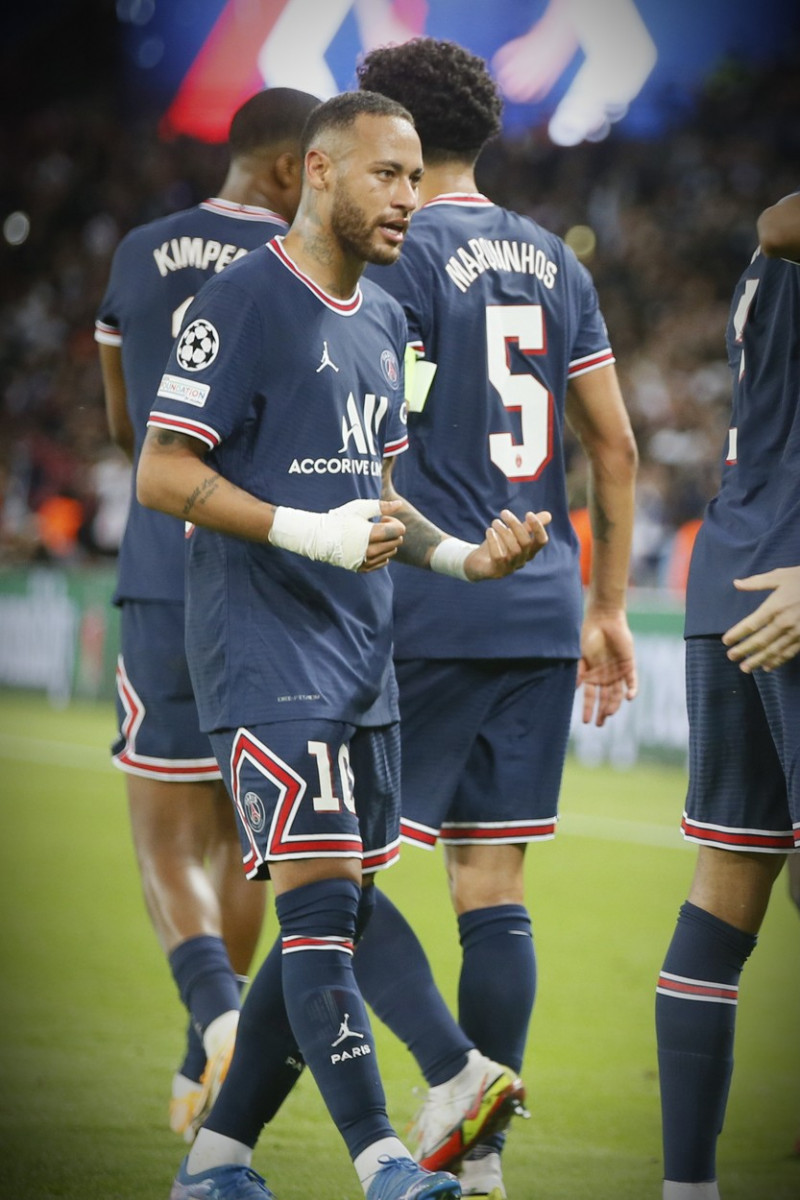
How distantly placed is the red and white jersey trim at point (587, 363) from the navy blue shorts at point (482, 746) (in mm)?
675

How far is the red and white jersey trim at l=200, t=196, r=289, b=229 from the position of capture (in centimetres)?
384

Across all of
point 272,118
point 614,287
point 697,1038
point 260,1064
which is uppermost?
point 614,287

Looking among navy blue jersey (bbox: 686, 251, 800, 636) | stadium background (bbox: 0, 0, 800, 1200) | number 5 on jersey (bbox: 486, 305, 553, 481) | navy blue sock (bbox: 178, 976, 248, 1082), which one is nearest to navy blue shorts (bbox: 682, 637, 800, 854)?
navy blue jersey (bbox: 686, 251, 800, 636)

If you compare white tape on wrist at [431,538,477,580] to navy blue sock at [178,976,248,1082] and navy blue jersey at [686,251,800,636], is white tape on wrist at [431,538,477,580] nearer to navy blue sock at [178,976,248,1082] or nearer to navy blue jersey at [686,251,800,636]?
navy blue jersey at [686,251,800,636]

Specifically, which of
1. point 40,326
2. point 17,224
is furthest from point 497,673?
point 17,224

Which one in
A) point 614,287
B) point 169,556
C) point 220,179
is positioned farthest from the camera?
point 220,179

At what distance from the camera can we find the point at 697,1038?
9.37 feet

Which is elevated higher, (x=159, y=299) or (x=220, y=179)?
(x=220, y=179)

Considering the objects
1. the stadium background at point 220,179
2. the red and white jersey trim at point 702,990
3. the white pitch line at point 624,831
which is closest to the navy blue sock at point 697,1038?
the red and white jersey trim at point 702,990

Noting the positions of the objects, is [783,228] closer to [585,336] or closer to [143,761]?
[585,336]

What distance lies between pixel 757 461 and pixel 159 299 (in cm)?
157

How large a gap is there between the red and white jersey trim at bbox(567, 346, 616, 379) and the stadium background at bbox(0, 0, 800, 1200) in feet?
5.72

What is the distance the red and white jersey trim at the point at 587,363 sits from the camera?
3.69 metres

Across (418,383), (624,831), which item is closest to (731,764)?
(418,383)
